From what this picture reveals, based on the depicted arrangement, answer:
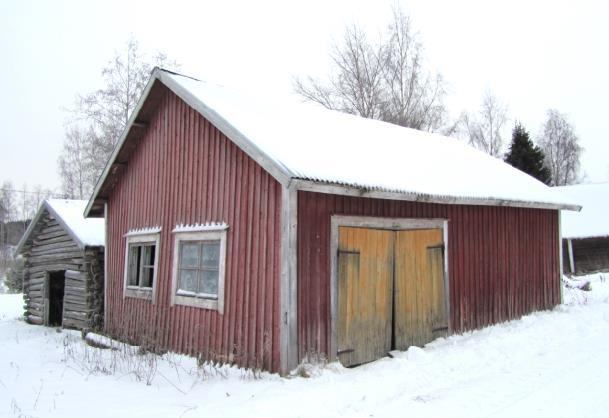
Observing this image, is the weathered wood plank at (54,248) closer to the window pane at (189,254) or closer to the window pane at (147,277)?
the window pane at (147,277)


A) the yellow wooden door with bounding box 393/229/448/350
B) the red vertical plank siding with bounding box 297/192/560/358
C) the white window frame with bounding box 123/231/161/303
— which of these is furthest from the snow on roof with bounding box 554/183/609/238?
the white window frame with bounding box 123/231/161/303

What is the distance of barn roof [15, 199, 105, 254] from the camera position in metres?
13.2

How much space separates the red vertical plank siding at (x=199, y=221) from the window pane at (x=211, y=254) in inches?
15.1

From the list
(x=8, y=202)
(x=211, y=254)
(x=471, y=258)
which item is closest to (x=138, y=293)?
(x=211, y=254)

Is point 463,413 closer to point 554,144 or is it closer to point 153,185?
point 153,185

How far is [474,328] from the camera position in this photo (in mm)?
9922

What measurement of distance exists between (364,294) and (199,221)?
2.87m

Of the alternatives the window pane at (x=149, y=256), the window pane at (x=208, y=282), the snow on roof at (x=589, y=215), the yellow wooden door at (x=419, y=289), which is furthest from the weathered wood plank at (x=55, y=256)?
the snow on roof at (x=589, y=215)

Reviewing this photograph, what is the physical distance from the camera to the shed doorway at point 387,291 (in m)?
7.59

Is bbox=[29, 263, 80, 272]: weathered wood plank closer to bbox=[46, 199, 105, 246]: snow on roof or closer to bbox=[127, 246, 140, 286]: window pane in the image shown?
bbox=[46, 199, 105, 246]: snow on roof

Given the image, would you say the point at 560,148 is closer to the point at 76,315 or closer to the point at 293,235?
the point at 76,315

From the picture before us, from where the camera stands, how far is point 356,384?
6418mm

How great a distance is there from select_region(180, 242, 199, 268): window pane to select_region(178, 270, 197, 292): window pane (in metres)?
0.12

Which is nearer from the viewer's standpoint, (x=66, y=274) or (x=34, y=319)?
(x=66, y=274)
